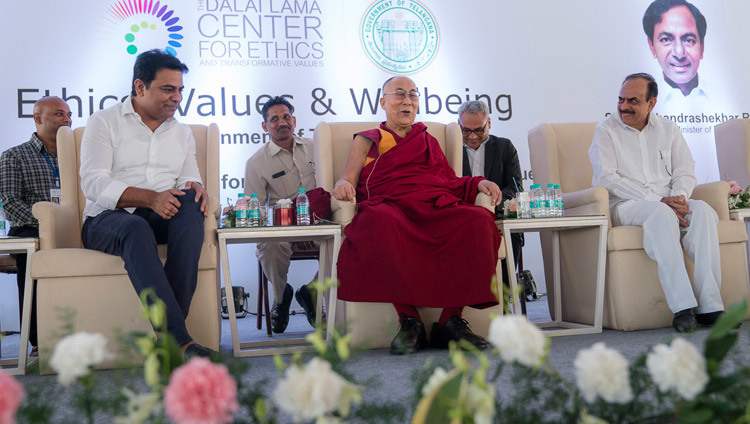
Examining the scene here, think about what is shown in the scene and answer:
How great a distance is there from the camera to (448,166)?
3.15 metres

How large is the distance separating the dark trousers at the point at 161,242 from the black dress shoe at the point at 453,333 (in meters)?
0.92

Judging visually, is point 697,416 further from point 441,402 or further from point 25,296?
point 25,296

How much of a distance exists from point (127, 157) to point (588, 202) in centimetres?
200

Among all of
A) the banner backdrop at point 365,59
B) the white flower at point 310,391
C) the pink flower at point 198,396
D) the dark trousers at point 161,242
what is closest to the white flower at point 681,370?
the white flower at point 310,391

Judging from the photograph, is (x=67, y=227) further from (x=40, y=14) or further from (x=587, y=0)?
(x=587, y=0)

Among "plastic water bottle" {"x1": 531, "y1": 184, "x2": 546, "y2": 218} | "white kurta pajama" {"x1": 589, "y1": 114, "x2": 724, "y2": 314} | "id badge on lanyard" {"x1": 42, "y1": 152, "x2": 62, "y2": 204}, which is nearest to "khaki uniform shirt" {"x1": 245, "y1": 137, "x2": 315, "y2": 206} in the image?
"id badge on lanyard" {"x1": 42, "y1": 152, "x2": 62, "y2": 204}

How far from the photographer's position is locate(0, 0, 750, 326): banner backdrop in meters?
4.74

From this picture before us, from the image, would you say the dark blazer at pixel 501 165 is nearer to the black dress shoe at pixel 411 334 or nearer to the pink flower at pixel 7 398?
the black dress shoe at pixel 411 334

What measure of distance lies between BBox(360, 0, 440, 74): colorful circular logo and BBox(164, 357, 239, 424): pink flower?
15.7 ft

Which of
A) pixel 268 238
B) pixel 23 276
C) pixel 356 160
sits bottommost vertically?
pixel 23 276

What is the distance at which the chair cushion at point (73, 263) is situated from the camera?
250 centimetres

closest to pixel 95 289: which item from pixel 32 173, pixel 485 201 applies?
pixel 32 173

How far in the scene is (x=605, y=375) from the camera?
2.27 feet

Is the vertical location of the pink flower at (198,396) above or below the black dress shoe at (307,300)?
above
